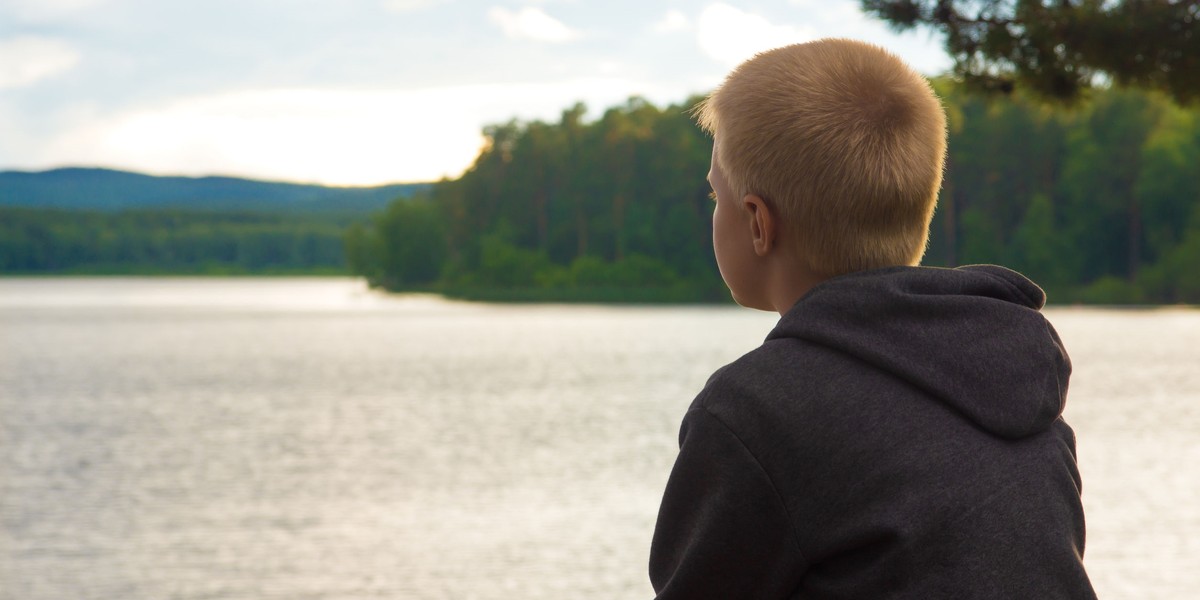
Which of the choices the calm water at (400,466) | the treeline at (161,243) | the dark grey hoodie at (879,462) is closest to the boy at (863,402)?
the dark grey hoodie at (879,462)

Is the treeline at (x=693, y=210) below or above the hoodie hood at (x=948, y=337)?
above

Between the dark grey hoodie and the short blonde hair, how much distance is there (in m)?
0.06

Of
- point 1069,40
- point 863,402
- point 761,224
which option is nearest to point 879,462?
point 863,402

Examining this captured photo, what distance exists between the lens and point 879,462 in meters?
1.06

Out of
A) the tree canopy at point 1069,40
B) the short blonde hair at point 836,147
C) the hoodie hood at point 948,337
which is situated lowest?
the hoodie hood at point 948,337

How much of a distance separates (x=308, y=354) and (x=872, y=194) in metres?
44.3

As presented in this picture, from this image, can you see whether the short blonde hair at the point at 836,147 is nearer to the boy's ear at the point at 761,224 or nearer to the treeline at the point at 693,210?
the boy's ear at the point at 761,224

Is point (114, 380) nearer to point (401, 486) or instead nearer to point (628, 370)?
point (628, 370)

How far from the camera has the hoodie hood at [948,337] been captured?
1.08 metres

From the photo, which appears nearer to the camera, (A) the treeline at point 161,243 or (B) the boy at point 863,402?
(B) the boy at point 863,402

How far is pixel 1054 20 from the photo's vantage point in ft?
21.5

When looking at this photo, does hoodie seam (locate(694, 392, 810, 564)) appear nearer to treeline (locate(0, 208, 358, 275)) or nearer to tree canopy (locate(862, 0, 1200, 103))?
tree canopy (locate(862, 0, 1200, 103))

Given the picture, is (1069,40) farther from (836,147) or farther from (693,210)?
(693,210)

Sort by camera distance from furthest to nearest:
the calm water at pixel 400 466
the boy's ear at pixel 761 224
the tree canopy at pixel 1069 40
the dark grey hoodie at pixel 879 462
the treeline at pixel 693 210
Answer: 1. the treeline at pixel 693 210
2. the calm water at pixel 400 466
3. the tree canopy at pixel 1069 40
4. the boy's ear at pixel 761 224
5. the dark grey hoodie at pixel 879 462
